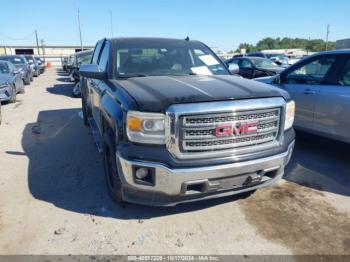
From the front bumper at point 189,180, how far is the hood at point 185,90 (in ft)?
1.91

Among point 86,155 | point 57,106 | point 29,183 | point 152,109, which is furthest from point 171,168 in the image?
point 57,106

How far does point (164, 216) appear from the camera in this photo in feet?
12.1

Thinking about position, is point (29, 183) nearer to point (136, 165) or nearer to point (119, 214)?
point (119, 214)

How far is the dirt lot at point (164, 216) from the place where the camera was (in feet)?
10.3

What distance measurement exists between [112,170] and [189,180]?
1.11 metres

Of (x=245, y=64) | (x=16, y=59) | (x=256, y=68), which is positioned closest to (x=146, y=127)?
(x=256, y=68)

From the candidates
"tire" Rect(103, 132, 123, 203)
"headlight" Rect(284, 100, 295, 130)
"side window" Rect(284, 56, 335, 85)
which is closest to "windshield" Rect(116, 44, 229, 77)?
"tire" Rect(103, 132, 123, 203)

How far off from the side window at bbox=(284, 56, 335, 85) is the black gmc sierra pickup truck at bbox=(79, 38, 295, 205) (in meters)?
2.00

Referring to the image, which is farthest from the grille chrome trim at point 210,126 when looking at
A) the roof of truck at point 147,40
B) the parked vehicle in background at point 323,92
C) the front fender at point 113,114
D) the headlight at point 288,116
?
the roof of truck at point 147,40

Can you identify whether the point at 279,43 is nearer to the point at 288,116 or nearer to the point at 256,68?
the point at 256,68

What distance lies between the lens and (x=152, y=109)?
3.01m

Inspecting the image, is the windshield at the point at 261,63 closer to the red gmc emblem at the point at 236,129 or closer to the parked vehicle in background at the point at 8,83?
the parked vehicle in background at the point at 8,83

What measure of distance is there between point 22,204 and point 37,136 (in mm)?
3287

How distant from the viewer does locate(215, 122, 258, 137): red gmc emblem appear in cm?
314
